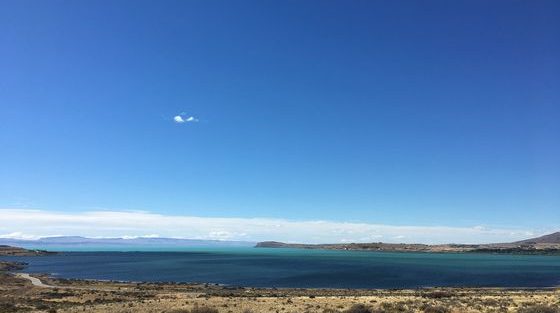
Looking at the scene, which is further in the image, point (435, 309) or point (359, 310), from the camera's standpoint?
point (435, 309)

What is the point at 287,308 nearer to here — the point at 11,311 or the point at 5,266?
the point at 11,311

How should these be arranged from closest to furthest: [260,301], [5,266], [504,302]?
[504,302] < [260,301] < [5,266]

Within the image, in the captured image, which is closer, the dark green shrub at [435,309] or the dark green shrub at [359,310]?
the dark green shrub at [359,310]

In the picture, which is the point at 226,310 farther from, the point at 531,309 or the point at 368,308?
the point at 531,309

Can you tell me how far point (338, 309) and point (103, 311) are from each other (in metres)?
19.3

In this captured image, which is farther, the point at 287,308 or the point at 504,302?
the point at 504,302

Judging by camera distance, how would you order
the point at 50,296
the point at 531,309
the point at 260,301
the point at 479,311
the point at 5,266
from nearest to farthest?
the point at 531,309 → the point at 479,311 → the point at 260,301 → the point at 50,296 → the point at 5,266

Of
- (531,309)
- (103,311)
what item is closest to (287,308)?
(103,311)

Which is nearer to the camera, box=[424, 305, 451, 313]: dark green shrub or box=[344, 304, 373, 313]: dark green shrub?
box=[344, 304, 373, 313]: dark green shrub

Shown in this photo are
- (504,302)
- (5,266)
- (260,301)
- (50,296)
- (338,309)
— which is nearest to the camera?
(338,309)

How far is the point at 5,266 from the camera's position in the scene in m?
121

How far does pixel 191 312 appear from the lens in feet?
116

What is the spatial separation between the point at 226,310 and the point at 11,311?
1732cm

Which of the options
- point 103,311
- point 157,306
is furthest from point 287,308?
point 103,311
